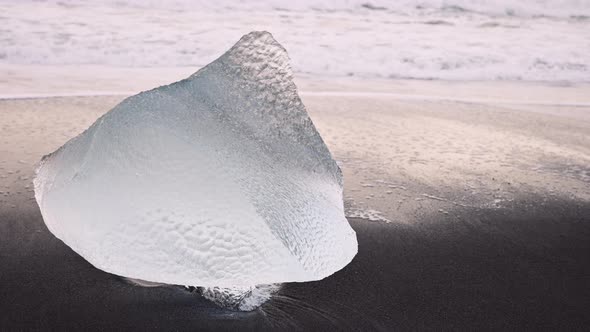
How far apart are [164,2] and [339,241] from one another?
30.6 feet

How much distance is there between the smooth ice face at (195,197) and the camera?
1.31m

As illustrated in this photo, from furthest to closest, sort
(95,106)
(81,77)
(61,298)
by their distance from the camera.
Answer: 1. (81,77)
2. (95,106)
3. (61,298)

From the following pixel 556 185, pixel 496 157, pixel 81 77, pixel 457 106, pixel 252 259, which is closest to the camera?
pixel 252 259

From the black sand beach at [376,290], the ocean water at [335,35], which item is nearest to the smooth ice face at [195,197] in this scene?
the black sand beach at [376,290]

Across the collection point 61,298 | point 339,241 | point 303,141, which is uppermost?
point 303,141

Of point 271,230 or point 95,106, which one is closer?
point 271,230

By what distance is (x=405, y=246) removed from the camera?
6.68ft

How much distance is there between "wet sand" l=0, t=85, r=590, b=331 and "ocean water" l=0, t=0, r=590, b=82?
3027 millimetres

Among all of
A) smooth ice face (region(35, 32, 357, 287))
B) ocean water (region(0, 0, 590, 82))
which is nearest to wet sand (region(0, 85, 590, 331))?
smooth ice face (region(35, 32, 357, 287))

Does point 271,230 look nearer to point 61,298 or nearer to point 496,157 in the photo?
point 61,298

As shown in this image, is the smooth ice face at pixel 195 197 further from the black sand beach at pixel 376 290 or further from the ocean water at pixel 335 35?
the ocean water at pixel 335 35

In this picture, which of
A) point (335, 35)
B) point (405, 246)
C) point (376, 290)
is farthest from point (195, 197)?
point (335, 35)

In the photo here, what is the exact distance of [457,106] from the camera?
450cm

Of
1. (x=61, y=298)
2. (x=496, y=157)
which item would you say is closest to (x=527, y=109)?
(x=496, y=157)
